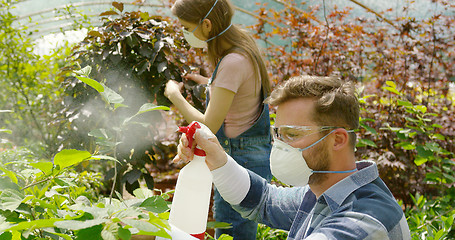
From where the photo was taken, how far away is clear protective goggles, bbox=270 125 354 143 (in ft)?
4.70

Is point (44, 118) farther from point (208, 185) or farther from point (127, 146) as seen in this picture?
point (208, 185)

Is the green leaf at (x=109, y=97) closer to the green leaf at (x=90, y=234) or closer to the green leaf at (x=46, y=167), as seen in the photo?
the green leaf at (x=46, y=167)

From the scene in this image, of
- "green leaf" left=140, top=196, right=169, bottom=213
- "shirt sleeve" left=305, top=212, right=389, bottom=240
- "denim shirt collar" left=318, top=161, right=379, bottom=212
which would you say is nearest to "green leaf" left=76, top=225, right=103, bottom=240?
"green leaf" left=140, top=196, right=169, bottom=213

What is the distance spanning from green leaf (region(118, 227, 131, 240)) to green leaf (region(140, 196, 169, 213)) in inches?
5.0

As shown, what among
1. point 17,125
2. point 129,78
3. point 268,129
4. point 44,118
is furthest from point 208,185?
point 17,125

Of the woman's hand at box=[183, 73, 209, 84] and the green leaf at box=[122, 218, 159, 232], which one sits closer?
the green leaf at box=[122, 218, 159, 232]

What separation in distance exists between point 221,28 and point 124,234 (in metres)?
1.62

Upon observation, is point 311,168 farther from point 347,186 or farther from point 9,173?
point 9,173

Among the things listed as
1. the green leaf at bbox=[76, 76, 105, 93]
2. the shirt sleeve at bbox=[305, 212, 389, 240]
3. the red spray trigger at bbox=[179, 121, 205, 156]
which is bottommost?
the shirt sleeve at bbox=[305, 212, 389, 240]

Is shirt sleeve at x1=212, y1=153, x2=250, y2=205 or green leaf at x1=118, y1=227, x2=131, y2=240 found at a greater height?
green leaf at x1=118, y1=227, x2=131, y2=240

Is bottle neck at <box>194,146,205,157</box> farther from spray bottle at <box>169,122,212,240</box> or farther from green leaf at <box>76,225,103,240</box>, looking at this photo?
green leaf at <box>76,225,103,240</box>

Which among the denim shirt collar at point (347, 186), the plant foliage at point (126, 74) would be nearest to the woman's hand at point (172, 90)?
the plant foliage at point (126, 74)

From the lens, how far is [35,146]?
181 inches

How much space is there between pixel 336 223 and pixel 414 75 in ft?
11.9
